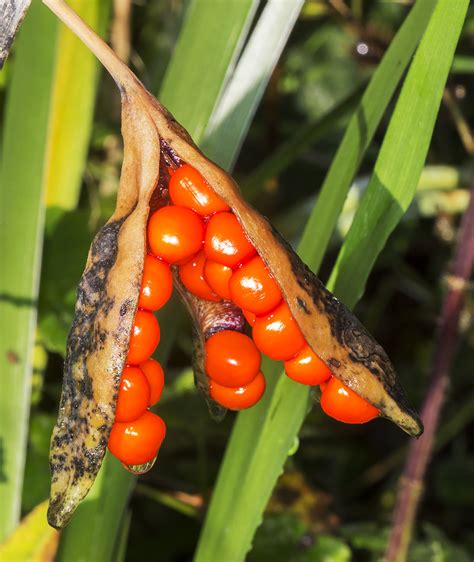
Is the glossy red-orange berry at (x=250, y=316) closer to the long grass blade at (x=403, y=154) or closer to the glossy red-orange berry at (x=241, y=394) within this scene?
the glossy red-orange berry at (x=241, y=394)

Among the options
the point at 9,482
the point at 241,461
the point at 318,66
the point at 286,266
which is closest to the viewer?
the point at 286,266

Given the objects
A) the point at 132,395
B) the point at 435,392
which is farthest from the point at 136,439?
the point at 435,392

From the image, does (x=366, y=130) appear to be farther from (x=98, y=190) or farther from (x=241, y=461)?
(x=98, y=190)

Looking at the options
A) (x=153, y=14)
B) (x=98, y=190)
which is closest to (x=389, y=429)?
(x=98, y=190)

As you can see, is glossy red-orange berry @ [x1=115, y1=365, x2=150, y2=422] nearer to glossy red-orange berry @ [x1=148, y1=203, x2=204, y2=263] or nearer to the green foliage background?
glossy red-orange berry @ [x1=148, y1=203, x2=204, y2=263]

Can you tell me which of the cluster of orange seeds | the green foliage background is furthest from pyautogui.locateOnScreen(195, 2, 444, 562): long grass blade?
the cluster of orange seeds
